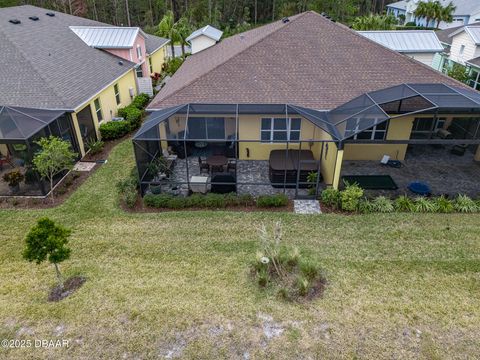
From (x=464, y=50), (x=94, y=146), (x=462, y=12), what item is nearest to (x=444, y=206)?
(x=94, y=146)

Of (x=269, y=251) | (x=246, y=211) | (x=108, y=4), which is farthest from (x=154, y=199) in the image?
(x=108, y=4)

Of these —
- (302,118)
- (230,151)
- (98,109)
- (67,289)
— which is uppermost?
(302,118)

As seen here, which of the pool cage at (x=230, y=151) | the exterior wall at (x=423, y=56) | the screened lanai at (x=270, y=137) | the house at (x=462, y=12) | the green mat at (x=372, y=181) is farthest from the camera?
the house at (x=462, y=12)

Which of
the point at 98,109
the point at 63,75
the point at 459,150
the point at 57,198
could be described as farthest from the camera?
the point at 98,109

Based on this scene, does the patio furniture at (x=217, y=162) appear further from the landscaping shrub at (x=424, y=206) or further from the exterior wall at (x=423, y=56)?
the exterior wall at (x=423, y=56)

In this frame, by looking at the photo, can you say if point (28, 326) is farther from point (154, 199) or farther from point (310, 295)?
point (310, 295)

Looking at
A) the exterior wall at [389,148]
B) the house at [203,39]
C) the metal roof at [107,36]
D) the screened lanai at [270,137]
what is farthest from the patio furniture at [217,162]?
the house at [203,39]

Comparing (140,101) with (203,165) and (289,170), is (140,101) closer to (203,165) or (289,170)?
(203,165)
